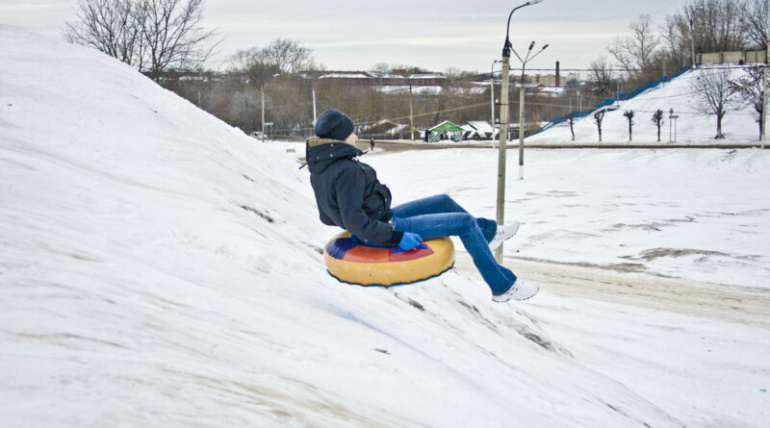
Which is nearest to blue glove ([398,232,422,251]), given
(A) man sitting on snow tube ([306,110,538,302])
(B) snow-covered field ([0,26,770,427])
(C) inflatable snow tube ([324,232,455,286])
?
(A) man sitting on snow tube ([306,110,538,302])

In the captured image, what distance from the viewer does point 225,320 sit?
4.32 metres

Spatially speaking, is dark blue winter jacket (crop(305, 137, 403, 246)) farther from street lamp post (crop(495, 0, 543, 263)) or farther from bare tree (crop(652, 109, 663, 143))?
bare tree (crop(652, 109, 663, 143))

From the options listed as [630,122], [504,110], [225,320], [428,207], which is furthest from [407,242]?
[630,122]

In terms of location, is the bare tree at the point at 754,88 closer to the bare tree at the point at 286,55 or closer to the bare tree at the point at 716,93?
the bare tree at the point at 716,93

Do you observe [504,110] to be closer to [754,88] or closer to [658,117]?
[658,117]

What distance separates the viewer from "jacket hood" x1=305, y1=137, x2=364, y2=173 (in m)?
5.41

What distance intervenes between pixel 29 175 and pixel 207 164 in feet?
12.9

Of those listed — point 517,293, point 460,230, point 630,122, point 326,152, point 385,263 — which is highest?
point 630,122

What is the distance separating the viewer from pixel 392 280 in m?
5.57

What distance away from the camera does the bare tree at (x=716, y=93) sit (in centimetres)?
5687

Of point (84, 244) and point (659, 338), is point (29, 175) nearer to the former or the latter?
point (84, 244)

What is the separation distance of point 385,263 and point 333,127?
141 cm

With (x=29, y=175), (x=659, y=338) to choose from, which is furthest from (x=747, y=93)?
(x=29, y=175)

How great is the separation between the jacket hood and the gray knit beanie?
6 centimetres
